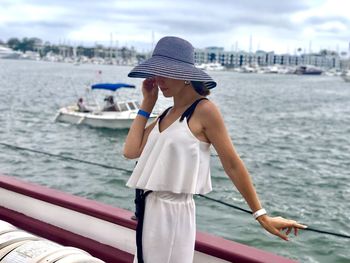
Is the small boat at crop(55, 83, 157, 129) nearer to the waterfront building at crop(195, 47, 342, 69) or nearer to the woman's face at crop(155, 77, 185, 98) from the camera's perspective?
the woman's face at crop(155, 77, 185, 98)

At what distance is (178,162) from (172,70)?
37 cm

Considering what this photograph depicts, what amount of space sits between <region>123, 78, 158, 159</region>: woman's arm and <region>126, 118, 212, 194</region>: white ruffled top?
6.4 inches

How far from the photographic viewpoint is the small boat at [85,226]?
2564 mm

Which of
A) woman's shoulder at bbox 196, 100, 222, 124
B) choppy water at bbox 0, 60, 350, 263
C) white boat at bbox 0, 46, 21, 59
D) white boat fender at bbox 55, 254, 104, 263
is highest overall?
white boat at bbox 0, 46, 21, 59

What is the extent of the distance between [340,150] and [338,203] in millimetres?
9690

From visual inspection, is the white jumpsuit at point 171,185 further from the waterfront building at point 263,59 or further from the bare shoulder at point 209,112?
the waterfront building at point 263,59

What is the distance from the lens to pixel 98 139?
66.5 feet

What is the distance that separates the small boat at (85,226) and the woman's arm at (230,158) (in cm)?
43

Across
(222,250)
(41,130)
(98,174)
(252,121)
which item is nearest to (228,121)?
(252,121)

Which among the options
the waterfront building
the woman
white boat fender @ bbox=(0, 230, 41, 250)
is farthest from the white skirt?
the waterfront building

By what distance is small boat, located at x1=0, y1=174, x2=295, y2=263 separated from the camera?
2.56 m

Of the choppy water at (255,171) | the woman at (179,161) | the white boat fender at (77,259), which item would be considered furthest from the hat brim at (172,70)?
the choppy water at (255,171)

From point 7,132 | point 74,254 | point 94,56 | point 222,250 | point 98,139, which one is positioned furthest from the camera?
point 94,56

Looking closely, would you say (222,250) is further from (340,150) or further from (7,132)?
(7,132)
